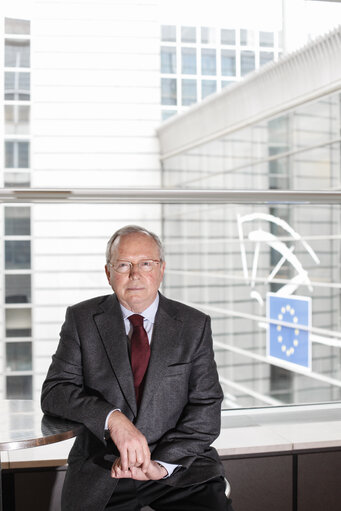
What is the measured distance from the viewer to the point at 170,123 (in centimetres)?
608

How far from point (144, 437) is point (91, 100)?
547cm

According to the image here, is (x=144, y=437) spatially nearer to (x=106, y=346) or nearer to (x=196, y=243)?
(x=106, y=346)

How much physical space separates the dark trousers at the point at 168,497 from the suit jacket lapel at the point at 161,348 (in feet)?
0.66

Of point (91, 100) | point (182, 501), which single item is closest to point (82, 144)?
point (91, 100)

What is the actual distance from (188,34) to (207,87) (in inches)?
38.5

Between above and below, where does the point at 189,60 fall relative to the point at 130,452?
above

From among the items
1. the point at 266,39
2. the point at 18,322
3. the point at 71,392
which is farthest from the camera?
the point at 266,39

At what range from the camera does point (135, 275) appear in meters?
1.78

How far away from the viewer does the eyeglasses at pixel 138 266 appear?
180cm

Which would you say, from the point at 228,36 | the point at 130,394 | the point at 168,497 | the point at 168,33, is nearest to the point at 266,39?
the point at 228,36

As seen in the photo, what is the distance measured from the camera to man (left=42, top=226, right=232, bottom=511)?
1713mm

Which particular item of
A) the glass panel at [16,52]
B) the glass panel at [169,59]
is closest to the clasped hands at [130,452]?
the glass panel at [16,52]

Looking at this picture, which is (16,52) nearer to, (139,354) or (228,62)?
(228,62)

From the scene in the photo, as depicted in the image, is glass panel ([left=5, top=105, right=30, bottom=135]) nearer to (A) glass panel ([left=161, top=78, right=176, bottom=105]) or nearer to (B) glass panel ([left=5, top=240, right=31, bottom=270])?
(A) glass panel ([left=161, top=78, right=176, bottom=105])
